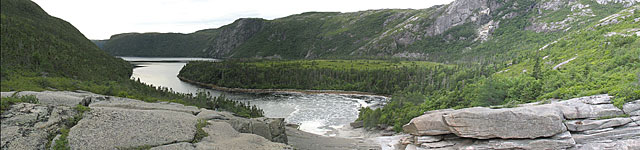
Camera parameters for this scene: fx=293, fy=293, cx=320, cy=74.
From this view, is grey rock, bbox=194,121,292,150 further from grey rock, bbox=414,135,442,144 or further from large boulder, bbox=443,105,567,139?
large boulder, bbox=443,105,567,139

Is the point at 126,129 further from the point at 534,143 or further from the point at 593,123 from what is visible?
the point at 593,123

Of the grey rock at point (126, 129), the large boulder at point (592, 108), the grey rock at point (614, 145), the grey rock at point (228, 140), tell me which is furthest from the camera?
the large boulder at point (592, 108)

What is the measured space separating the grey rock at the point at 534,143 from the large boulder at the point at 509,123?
380 mm

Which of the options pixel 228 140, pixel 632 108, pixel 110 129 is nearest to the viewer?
pixel 110 129

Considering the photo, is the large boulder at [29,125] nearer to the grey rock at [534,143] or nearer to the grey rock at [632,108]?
the grey rock at [534,143]

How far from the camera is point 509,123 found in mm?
24141

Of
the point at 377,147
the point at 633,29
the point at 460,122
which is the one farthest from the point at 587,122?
the point at 633,29

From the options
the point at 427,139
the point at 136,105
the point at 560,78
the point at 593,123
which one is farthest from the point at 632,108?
the point at 136,105

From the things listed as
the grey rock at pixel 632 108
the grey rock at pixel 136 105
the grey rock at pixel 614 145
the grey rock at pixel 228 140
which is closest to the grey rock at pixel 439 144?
the grey rock at pixel 614 145

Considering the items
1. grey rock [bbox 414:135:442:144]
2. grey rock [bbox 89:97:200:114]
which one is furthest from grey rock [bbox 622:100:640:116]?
grey rock [bbox 89:97:200:114]

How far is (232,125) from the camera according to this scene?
20.9 metres

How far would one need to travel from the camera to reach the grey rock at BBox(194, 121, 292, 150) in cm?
1638

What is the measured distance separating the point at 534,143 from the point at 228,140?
23.4 metres

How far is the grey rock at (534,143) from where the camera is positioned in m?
22.8
